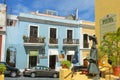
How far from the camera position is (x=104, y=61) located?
51.3ft

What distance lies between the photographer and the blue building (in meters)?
31.6

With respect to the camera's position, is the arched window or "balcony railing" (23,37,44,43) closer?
the arched window

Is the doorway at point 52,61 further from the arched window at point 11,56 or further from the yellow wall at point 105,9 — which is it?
the yellow wall at point 105,9

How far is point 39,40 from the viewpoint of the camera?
3294 centimetres

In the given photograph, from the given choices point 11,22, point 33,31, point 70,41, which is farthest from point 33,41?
point 70,41

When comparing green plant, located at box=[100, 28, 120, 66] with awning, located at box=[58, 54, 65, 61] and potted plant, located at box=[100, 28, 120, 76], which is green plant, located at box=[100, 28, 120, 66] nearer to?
potted plant, located at box=[100, 28, 120, 76]

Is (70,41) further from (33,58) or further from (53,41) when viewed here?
(33,58)

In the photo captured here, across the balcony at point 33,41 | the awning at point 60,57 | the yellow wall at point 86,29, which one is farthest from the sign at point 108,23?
the yellow wall at point 86,29

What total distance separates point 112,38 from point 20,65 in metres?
20.6

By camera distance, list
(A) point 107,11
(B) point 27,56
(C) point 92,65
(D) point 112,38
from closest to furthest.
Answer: (C) point 92,65 < (D) point 112,38 < (A) point 107,11 < (B) point 27,56

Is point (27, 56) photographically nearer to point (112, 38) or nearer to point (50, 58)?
point (50, 58)

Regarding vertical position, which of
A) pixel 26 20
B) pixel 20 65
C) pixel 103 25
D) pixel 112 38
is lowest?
pixel 20 65

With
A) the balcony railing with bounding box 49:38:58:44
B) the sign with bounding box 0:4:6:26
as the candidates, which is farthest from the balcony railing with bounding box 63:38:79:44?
the sign with bounding box 0:4:6:26

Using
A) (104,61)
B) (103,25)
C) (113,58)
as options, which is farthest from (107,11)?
(113,58)
